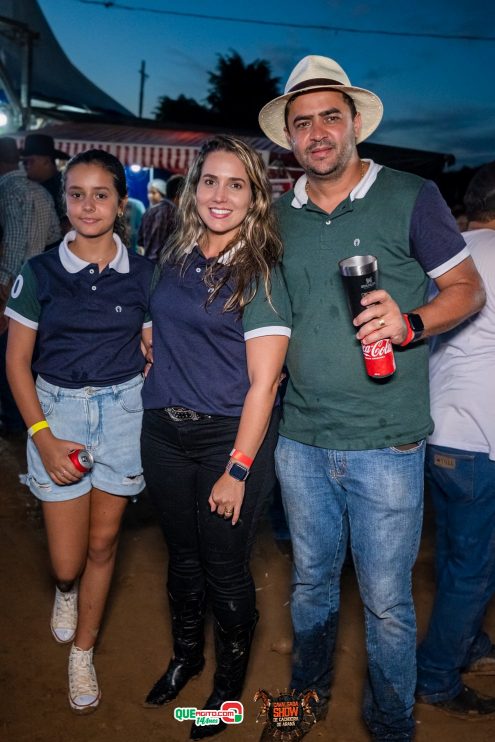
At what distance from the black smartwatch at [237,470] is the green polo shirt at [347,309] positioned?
0.29 metres

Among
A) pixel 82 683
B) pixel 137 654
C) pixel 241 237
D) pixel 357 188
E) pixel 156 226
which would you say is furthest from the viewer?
pixel 156 226

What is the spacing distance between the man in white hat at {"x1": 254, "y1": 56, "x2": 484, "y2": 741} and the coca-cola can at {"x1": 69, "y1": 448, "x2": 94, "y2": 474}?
0.78m

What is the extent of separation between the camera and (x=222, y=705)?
2.70m

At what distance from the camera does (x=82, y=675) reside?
2.81 m

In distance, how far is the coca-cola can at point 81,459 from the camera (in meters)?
2.51

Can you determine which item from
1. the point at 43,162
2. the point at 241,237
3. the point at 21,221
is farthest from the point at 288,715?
the point at 43,162

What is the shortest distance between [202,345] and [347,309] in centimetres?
56

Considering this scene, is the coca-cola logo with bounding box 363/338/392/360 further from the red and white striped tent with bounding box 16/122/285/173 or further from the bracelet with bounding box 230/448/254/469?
the red and white striped tent with bounding box 16/122/285/173

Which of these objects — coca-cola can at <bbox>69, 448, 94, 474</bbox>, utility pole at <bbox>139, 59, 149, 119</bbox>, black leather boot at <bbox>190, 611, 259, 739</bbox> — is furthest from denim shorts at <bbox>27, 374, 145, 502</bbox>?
utility pole at <bbox>139, 59, 149, 119</bbox>

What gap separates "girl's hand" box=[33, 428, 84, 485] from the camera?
254cm

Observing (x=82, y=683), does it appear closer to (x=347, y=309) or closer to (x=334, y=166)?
(x=347, y=309)

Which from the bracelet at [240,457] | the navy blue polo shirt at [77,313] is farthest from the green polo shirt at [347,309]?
the navy blue polo shirt at [77,313]

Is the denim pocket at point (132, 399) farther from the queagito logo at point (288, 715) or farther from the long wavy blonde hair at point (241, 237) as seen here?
the queagito logo at point (288, 715)

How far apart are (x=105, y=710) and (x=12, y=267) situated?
3.97 meters
